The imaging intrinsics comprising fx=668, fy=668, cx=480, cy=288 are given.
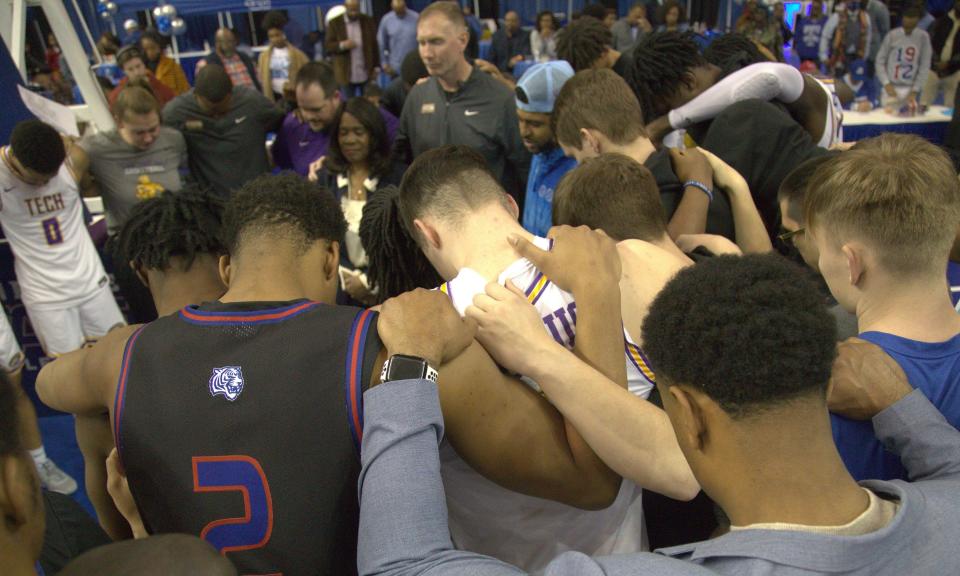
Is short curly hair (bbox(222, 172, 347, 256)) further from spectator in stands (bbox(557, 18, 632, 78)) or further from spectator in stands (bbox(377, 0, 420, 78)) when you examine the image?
spectator in stands (bbox(377, 0, 420, 78))

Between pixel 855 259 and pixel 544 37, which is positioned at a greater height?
pixel 855 259

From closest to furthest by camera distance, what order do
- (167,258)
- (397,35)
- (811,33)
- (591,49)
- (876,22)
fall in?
(167,258) < (591,49) < (397,35) < (811,33) < (876,22)

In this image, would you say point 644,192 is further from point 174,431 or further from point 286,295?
point 174,431

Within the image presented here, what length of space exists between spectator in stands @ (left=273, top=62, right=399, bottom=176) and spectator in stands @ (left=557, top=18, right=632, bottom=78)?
1.18 metres

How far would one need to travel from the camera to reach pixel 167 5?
8969 mm

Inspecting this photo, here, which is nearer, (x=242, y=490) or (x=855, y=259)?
(x=242, y=490)

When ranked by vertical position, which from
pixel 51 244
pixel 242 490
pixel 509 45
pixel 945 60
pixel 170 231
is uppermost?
pixel 170 231

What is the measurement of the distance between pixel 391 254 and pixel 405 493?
1.25 m

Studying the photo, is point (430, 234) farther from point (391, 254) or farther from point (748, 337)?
point (748, 337)

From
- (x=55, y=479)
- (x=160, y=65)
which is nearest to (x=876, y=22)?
(x=160, y=65)

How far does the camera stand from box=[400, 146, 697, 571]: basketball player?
145cm

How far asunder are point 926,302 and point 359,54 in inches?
362

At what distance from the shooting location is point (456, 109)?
13.0ft

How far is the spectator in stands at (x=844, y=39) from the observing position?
9.68 meters
